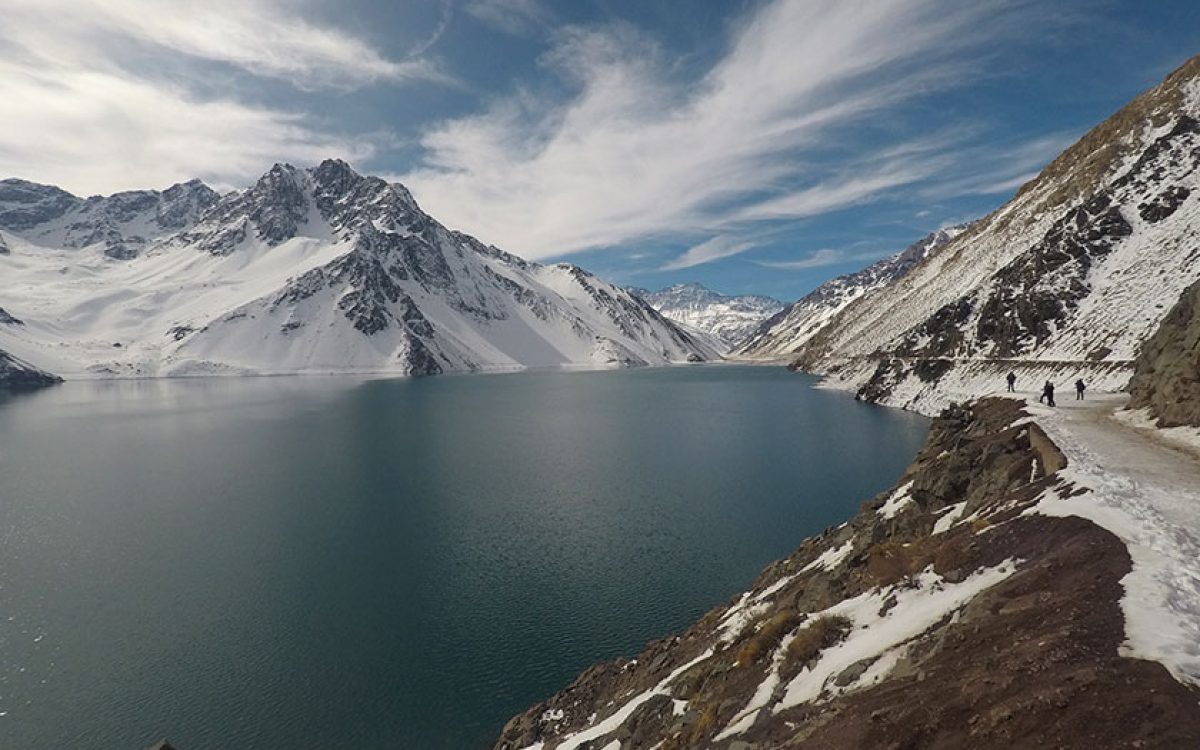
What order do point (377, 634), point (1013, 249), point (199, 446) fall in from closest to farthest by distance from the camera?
point (377, 634) → point (199, 446) → point (1013, 249)

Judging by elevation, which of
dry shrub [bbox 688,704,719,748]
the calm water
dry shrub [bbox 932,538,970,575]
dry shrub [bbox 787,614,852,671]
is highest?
dry shrub [bbox 932,538,970,575]

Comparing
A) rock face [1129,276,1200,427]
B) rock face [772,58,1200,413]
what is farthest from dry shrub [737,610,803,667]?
rock face [772,58,1200,413]

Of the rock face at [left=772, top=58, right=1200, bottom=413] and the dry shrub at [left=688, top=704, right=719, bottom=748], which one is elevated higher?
the rock face at [left=772, top=58, right=1200, bottom=413]

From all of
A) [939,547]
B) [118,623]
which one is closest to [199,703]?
[118,623]

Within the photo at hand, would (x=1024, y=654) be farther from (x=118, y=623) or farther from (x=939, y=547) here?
(x=118, y=623)

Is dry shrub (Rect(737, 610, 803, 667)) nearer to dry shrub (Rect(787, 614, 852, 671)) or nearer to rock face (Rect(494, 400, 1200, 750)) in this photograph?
rock face (Rect(494, 400, 1200, 750))

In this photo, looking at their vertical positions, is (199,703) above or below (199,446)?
below

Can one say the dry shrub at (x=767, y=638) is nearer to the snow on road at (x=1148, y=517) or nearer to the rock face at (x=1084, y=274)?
the snow on road at (x=1148, y=517)
